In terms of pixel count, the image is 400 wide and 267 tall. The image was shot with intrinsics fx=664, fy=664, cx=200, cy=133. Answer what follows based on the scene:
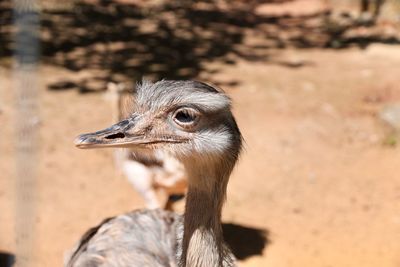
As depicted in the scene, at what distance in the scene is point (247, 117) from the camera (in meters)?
6.11

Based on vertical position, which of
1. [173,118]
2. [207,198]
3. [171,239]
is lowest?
[171,239]

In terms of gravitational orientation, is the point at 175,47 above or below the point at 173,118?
below

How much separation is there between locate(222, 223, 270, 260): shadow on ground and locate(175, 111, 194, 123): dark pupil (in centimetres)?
201

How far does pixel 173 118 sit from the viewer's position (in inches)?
92.4

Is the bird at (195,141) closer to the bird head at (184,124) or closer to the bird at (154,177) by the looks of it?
the bird head at (184,124)

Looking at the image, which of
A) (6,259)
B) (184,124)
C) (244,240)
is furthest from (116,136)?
(244,240)

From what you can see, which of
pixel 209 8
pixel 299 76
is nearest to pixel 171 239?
pixel 299 76

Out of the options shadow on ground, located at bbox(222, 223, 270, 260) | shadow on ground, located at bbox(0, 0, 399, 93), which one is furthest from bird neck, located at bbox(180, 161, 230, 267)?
shadow on ground, located at bbox(0, 0, 399, 93)

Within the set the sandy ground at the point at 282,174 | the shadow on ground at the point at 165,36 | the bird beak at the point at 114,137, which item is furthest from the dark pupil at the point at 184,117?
the shadow on ground at the point at 165,36

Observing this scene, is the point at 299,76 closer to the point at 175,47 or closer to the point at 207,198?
the point at 175,47

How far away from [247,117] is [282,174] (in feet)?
3.46

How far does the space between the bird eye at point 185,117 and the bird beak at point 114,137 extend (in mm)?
139

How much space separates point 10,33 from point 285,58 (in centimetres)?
335

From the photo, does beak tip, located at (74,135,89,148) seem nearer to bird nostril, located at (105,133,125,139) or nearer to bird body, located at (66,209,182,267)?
bird nostril, located at (105,133,125,139)
